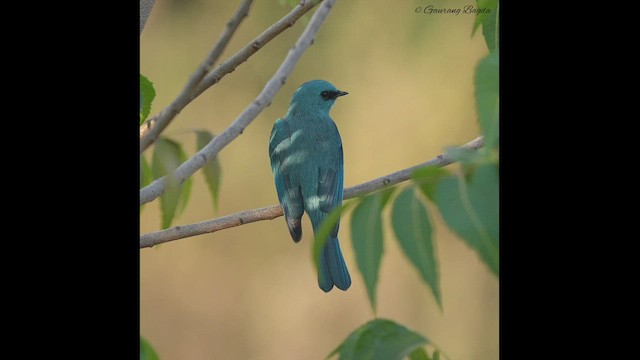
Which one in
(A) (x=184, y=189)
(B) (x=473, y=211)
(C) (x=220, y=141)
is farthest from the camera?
(A) (x=184, y=189)

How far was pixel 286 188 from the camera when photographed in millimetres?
Answer: 1084

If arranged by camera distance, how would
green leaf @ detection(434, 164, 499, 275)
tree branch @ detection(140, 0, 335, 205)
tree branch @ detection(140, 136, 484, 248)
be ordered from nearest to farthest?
green leaf @ detection(434, 164, 499, 275) → tree branch @ detection(140, 0, 335, 205) → tree branch @ detection(140, 136, 484, 248)

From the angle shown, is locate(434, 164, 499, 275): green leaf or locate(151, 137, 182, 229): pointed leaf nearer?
locate(434, 164, 499, 275): green leaf

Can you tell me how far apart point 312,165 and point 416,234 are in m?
0.38

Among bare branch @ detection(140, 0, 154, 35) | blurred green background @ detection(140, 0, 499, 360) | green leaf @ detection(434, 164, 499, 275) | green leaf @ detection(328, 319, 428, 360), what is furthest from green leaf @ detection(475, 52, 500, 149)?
bare branch @ detection(140, 0, 154, 35)

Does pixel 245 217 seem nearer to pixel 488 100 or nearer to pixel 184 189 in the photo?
pixel 184 189

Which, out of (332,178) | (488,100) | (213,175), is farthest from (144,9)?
(488,100)

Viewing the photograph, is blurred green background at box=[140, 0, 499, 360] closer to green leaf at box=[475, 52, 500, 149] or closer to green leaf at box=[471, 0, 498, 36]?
green leaf at box=[471, 0, 498, 36]

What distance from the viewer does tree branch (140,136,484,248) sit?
1006 mm

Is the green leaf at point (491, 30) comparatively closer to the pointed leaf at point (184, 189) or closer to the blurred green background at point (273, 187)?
the blurred green background at point (273, 187)

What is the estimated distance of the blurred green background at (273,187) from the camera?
41.3 inches

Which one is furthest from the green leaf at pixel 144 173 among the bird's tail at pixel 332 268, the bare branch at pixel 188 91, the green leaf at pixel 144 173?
the bird's tail at pixel 332 268
